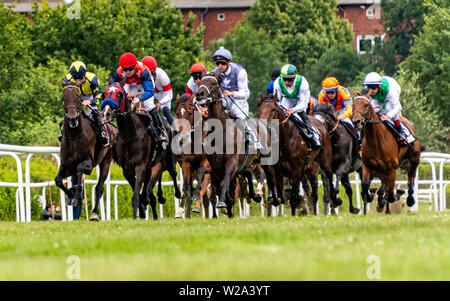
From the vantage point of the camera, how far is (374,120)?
16828 millimetres

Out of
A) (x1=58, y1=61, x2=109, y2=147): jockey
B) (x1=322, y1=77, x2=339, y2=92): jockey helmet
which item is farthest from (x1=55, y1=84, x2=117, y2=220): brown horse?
(x1=322, y1=77, x2=339, y2=92): jockey helmet

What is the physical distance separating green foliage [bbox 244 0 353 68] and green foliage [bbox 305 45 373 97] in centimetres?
298

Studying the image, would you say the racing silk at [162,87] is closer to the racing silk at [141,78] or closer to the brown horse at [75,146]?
the racing silk at [141,78]

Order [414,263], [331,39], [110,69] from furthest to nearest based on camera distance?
[331,39] < [110,69] < [414,263]

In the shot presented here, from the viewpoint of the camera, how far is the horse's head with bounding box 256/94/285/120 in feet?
52.4

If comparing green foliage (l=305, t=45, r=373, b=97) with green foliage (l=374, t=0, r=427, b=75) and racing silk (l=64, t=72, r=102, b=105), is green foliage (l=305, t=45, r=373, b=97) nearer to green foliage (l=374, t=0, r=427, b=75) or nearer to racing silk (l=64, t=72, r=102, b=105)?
green foliage (l=374, t=0, r=427, b=75)

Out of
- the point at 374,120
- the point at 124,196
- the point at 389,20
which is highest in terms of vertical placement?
the point at 389,20

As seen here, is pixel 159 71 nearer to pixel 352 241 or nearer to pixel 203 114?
pixel 203 114

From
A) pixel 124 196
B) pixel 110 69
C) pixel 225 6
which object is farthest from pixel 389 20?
pixel 124 196

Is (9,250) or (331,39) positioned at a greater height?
(331,39)

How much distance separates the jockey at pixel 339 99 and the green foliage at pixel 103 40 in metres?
25.2

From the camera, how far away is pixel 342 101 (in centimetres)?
1978

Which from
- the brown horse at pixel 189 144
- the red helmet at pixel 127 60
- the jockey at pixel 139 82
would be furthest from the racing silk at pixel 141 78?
the brown horse at pixel 189 144
